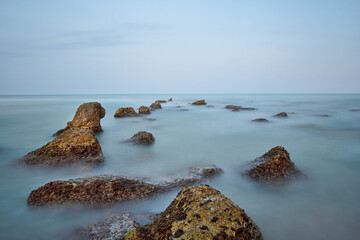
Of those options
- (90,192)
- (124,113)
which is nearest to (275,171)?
(90,192)

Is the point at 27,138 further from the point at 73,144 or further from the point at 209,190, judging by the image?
the point at 209,190

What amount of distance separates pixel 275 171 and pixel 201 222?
10.6 feet

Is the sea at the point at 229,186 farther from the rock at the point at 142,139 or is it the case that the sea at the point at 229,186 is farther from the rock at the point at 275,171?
the rock at the point at 142,139

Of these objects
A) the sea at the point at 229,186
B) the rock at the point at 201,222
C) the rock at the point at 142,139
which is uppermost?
the rock at the point at 201,222

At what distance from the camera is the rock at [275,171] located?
4637 millimetres

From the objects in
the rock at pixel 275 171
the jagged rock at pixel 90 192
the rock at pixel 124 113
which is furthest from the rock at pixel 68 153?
the rock at pixel 124 113

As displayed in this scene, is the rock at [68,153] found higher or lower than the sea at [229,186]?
higher

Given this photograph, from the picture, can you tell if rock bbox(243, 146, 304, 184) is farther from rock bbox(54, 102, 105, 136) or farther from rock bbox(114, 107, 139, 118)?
rock bbox(114, 107, 139, 118)

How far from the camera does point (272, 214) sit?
359cm

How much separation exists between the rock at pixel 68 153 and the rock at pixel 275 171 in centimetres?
420

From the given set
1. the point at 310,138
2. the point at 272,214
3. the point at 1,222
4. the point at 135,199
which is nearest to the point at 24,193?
the point at 1,222

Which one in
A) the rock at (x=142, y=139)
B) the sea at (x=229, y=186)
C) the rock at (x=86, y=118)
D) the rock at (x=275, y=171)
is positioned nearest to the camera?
the sea at (x=229, y=186)

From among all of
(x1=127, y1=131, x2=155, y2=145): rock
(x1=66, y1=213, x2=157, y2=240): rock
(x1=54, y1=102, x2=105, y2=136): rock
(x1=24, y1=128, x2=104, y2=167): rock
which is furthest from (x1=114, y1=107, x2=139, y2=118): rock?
(x1=66, y1=213, x2=157, y2=240): rock

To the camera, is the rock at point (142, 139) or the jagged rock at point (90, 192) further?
the rock at point (142, 139)
